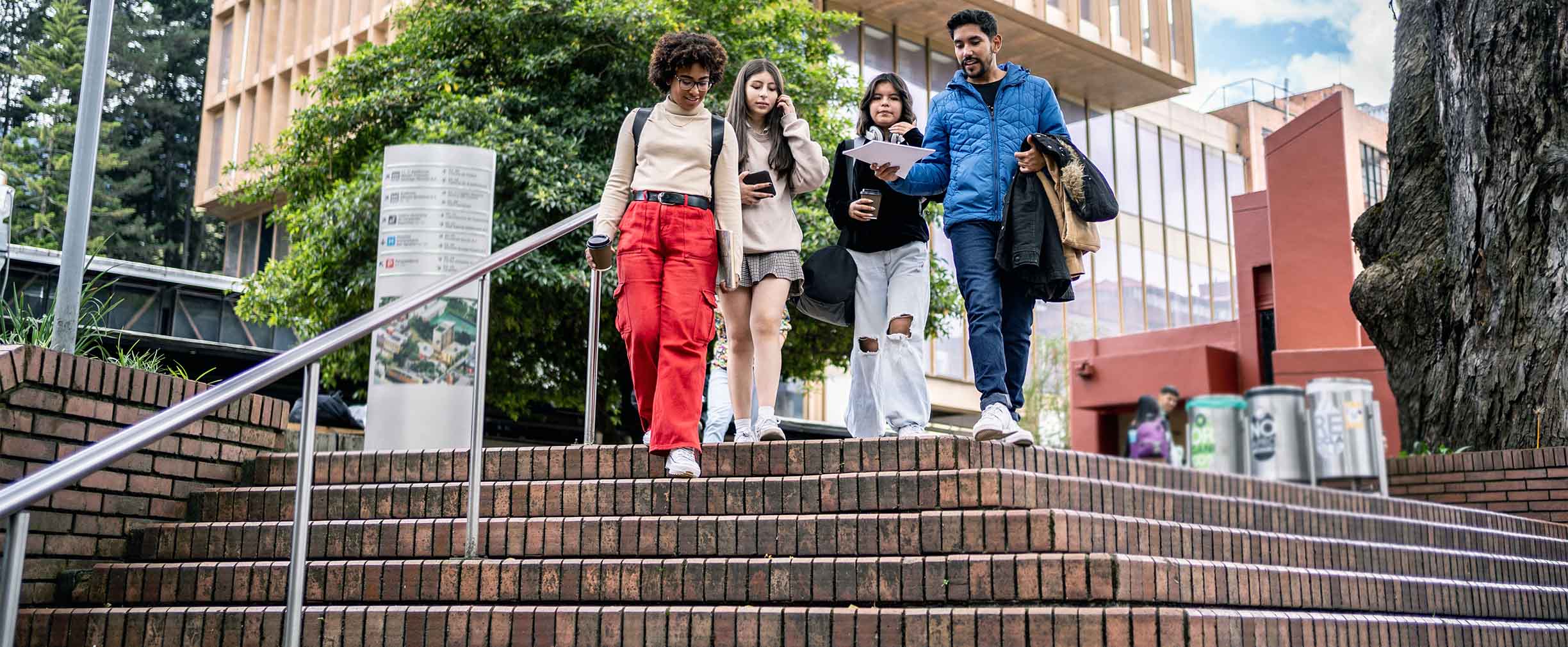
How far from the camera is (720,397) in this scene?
6035mm

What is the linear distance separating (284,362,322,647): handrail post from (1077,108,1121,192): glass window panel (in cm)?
3240

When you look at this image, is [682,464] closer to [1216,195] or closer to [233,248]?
[233,248]

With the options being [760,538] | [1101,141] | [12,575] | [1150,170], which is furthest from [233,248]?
[12,575]

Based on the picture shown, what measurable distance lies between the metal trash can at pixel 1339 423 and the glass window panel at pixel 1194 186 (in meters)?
16.8

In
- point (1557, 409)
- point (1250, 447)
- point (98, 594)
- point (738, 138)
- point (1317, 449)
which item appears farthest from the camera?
point (1250, 447)

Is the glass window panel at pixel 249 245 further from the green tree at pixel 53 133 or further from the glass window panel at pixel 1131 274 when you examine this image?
the glass window panel at pixel 1131 274

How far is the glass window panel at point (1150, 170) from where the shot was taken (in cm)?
3631

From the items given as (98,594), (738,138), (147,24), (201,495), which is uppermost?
(147,24)

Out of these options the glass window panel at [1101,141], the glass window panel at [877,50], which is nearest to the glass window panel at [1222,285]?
the glass window panel at [1101,141]

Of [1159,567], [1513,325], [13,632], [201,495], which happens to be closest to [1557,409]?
[1513,325]

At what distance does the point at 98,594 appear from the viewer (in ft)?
16.5

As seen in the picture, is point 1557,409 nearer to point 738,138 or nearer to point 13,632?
point 738,138

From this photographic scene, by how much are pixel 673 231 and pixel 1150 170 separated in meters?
33.5

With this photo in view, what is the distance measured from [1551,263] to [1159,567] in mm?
7539
